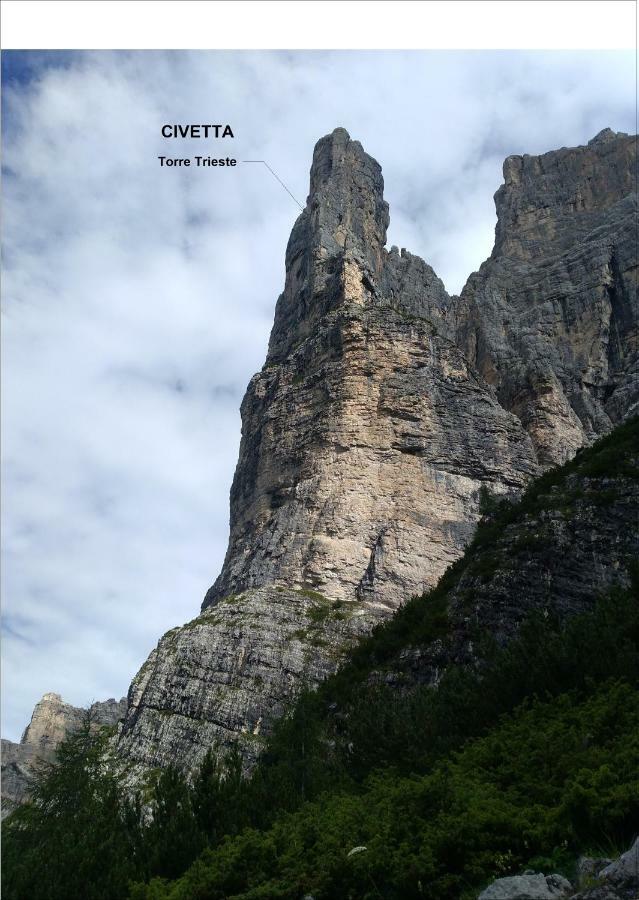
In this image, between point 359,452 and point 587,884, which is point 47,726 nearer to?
point 359,452

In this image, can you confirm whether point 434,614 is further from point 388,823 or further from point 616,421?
point 616,421

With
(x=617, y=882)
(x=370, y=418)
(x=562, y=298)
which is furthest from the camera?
(x=562, y=298)

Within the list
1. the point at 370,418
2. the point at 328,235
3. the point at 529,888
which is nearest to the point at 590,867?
the point at 529,888

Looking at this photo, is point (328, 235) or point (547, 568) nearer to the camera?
point (547, 568)

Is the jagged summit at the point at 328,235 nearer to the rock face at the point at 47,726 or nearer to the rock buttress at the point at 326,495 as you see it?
the rock buttress at the point at 326,495

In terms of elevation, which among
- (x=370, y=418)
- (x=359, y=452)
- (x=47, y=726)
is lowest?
(x=47, y=726)

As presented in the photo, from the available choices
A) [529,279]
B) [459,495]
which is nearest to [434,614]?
[459,495]
